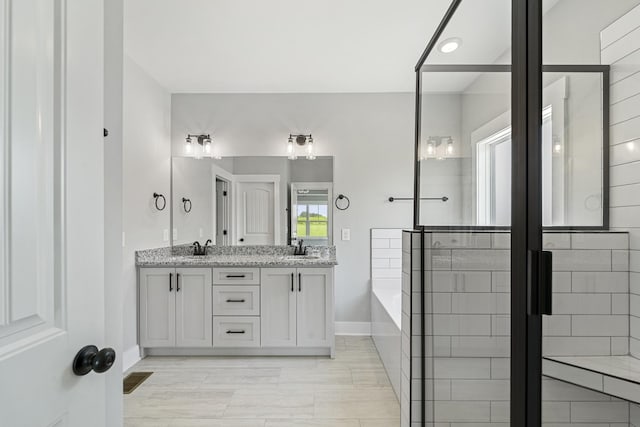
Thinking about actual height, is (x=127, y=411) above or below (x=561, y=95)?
below

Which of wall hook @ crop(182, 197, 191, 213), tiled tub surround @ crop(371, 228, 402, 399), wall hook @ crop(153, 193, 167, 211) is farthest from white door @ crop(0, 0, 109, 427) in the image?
wall hook @ crop(182, 197, 191, 213)

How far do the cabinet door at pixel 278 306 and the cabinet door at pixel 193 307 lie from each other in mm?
478

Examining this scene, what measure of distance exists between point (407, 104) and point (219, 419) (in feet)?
10.5

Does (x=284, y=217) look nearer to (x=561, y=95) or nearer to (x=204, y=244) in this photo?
(x=204, y=244)

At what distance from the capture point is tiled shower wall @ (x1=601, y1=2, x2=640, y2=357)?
1.71 feet

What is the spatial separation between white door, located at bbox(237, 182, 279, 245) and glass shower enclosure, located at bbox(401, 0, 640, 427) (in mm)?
2371

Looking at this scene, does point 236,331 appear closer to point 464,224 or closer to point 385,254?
point 385,254

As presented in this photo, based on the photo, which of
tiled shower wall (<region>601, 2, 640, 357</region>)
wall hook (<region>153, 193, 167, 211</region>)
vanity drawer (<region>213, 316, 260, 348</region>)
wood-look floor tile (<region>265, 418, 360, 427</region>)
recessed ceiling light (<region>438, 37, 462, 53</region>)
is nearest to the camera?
tiled shower wall (<region>601, 2, 640, 357</region>)

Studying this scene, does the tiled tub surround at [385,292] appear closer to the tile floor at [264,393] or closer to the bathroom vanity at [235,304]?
the tile floor at [264,393]

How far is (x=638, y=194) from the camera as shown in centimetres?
52

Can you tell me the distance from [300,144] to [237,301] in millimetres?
1684

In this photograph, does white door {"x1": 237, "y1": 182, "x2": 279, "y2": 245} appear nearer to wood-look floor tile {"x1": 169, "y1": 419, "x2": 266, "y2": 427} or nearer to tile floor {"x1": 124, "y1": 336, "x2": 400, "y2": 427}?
tile floor {"x1": 124, "y1": 336, "x2": 400, "y2": 427}

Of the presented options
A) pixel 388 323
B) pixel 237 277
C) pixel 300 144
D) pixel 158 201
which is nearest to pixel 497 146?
pixel 388 323

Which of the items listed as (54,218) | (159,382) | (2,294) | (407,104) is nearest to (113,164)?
(54,218)
